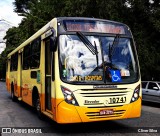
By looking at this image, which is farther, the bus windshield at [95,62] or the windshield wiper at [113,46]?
the windshield wiper at [113,46]

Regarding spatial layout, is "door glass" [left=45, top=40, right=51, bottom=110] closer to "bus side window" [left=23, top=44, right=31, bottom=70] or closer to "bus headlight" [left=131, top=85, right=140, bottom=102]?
"bus headlight" [left=131, top=85, right=140, bottom=102]

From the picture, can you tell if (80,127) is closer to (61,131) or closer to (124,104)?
(61,131)

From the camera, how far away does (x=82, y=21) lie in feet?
28.7

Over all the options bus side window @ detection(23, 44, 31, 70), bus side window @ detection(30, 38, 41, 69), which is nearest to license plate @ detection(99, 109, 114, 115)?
bus side window @ detection(30, 38, 41, 69)

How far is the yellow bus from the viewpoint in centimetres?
793

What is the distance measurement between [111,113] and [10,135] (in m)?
2.65

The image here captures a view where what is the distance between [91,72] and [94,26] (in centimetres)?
139

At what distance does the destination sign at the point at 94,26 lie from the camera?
8.57 m

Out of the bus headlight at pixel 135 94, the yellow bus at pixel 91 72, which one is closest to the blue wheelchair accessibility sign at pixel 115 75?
the yellow bus at pixel 91 72

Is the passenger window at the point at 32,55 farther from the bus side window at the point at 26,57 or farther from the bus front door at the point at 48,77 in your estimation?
the bus front door at the point at 48,77

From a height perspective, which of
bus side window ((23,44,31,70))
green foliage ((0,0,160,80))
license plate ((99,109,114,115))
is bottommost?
license plate ((99,109,114,115))

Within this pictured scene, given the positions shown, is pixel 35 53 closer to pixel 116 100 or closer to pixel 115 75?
pixel 115 75

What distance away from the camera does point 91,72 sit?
8172mm

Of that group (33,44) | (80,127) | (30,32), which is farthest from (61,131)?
(30,32)
